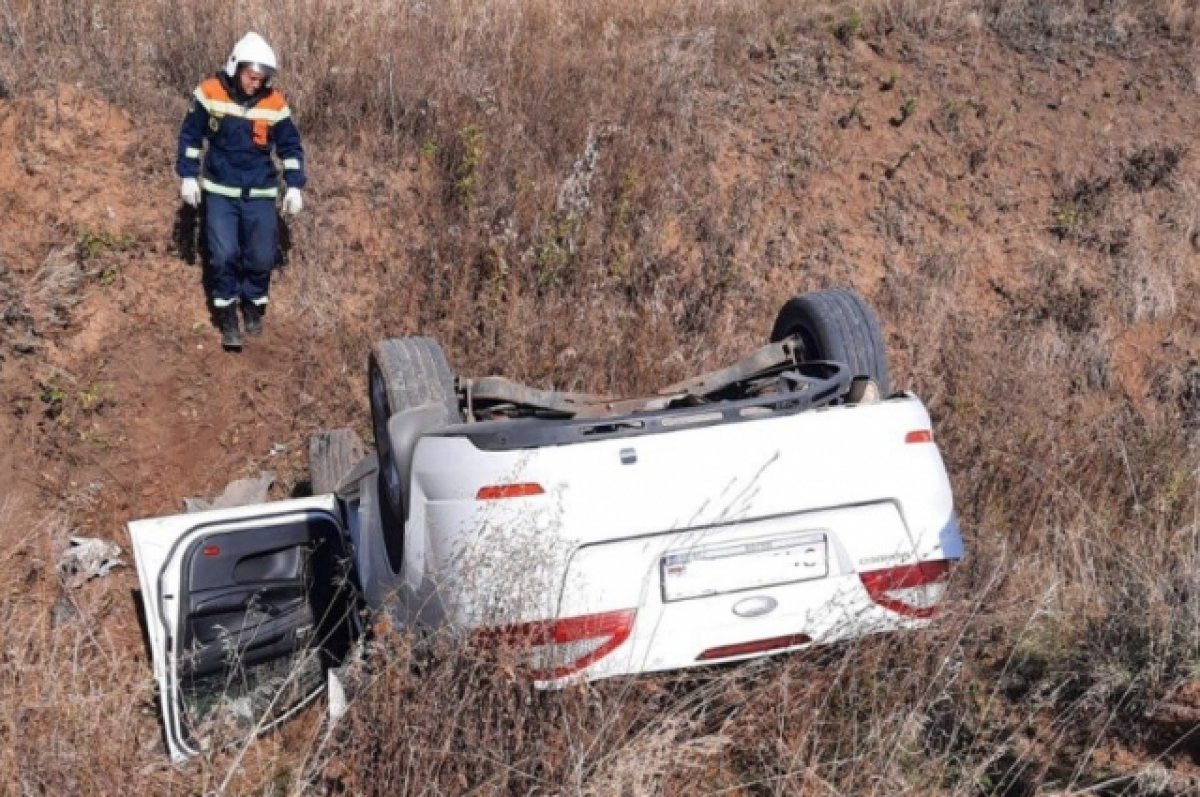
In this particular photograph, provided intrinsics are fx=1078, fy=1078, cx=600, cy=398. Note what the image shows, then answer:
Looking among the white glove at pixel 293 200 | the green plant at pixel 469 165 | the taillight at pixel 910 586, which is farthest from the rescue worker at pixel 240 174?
the taillight at pixel 910 586

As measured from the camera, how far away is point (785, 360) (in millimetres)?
4641

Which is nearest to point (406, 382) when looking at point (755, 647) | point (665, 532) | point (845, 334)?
point (665, 532)

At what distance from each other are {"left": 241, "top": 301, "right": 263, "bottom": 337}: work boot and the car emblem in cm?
399

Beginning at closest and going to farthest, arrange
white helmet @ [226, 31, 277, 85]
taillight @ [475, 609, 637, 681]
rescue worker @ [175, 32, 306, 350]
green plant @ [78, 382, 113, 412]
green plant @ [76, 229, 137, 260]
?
taillight @ [475, 609, 637, 681] < green plant @ [78, 382, 113, 412] < white helmet @ [226, 31, 277, 85] < rescue worker @ [175, 32, 306, 350] < green plant @ [76, 229, 137, 260]

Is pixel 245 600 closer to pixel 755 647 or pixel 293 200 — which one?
pixel 755 647

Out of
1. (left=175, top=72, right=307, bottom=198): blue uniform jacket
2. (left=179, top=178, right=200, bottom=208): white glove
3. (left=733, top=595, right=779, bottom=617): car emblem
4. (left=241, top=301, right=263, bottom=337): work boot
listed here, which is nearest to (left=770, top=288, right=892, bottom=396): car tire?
(left=733, top=595, right=779, bottom=617): car emblem

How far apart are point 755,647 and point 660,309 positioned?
3.54 m

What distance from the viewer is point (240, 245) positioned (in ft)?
20.0

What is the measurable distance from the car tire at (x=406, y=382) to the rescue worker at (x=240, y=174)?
7.27ft

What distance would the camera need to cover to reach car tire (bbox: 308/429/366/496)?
199 inches

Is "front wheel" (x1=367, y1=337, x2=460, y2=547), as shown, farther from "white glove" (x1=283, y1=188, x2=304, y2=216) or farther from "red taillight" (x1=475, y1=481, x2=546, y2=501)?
"white glove" (x1=283, y1=188, x2=304, y2=216)

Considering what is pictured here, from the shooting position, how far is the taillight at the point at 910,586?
3146mm

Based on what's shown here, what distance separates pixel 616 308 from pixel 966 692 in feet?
11.2

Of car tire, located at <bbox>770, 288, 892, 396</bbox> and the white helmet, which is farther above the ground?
the white helmet
